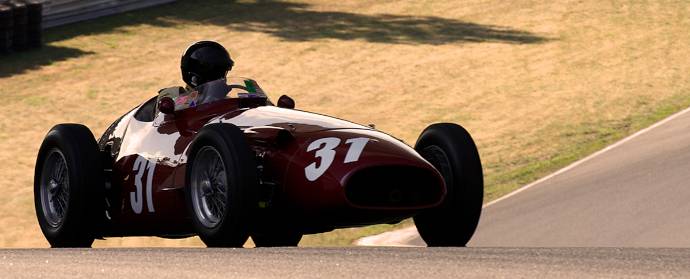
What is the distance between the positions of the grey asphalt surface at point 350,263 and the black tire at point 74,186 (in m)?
2.03

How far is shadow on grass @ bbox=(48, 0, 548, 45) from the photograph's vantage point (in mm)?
30438

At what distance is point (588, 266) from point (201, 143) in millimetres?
3239

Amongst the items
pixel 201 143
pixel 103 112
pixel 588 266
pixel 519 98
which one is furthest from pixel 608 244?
pixel 103 112

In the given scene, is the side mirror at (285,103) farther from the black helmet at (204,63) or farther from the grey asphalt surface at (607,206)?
the grey asphalt surface at (607,206)

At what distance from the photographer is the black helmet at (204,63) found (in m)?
11.4

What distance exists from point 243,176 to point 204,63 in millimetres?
2341

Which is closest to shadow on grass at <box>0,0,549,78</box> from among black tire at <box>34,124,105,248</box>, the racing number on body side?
black tire at <box>34,124,105,248</box>

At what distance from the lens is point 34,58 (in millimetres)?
28594

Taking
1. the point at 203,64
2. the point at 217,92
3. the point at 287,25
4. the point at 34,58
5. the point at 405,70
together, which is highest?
the point at 203,64

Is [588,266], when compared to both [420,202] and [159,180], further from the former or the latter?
[159,180]

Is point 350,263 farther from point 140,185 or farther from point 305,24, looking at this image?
point 305,24

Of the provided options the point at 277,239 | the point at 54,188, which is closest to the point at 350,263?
the point at 277,239

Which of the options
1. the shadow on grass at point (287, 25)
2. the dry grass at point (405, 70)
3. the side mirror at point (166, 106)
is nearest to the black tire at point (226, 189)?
the side mirror at point (166, 106)

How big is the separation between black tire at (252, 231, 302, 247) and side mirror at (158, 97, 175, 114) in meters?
1.20
